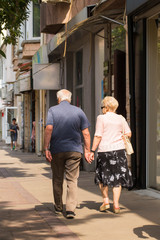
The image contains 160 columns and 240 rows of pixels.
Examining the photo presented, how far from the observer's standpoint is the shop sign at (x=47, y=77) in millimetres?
21047

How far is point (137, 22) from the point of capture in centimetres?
1103

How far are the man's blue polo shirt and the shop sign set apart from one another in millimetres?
12734

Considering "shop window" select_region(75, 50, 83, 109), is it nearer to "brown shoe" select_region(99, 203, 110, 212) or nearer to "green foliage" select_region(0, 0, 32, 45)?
"green foliage" select_region(0, 0, 32, 45)

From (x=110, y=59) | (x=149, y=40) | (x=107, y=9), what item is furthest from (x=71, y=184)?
(x=110, y=59)

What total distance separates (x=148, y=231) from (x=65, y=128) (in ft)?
6.71

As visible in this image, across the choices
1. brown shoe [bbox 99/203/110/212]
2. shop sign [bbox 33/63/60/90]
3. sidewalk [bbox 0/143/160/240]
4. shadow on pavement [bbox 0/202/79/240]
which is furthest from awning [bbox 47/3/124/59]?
shadow on pavement [bbox 0/202/79/240]

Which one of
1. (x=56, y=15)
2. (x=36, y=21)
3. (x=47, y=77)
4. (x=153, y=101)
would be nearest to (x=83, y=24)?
(x=153, y=101)

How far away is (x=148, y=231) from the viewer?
6922 mm

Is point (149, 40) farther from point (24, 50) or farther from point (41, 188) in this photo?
point (24, 50)

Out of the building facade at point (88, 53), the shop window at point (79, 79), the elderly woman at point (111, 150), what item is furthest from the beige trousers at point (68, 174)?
the shop window at point (79, 79)

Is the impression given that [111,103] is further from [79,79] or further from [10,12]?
[79,79]

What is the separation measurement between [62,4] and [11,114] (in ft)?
96.0

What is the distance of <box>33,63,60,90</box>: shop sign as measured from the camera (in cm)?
2105

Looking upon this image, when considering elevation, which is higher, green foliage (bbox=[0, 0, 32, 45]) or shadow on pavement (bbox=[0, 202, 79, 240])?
green foliage (bbox=[0, 0, 32, 45])
